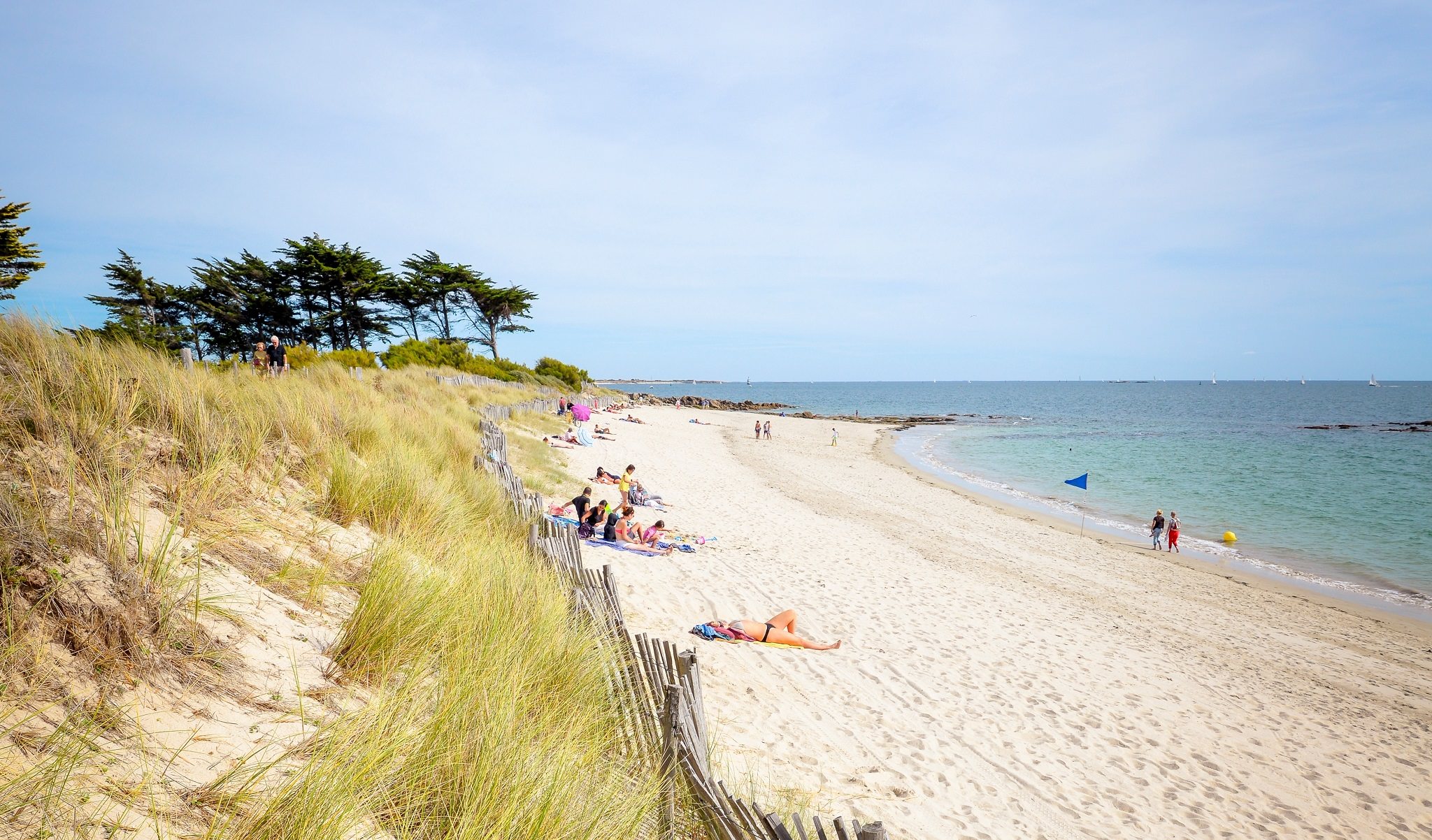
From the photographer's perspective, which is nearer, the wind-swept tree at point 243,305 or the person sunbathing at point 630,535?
the person sunbathing at point 630,535

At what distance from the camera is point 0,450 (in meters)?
3.33

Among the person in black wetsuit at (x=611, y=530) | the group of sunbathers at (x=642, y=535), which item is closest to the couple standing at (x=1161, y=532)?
the group of sunbathers at (x=642, y=535)

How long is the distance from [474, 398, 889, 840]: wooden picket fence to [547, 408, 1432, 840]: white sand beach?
1.21m

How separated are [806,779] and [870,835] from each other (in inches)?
108

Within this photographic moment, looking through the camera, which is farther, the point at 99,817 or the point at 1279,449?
the point at 1279,449

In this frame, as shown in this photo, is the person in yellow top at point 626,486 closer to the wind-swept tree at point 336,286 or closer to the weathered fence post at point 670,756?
the weathered fence post at point 670,756

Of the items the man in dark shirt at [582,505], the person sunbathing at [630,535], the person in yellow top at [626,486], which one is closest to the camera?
the person sunbathing at [630,535]

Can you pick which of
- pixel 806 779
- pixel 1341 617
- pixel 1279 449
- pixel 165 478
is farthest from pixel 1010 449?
pixel 165 478

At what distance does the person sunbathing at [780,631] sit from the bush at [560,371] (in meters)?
39.6

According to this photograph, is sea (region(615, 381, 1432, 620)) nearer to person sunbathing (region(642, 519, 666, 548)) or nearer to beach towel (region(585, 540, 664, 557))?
person sunbathing (region(642, 519, 666, 548))

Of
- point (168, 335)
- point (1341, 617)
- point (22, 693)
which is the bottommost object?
point (1341, 617)

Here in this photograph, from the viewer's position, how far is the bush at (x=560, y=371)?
46016 millimetres

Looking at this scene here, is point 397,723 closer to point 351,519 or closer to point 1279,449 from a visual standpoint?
point 351,519

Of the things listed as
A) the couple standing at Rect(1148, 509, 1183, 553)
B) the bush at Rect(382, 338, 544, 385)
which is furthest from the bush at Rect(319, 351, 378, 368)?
the couple standing at Rect(1148, 509, 1183, 553)
